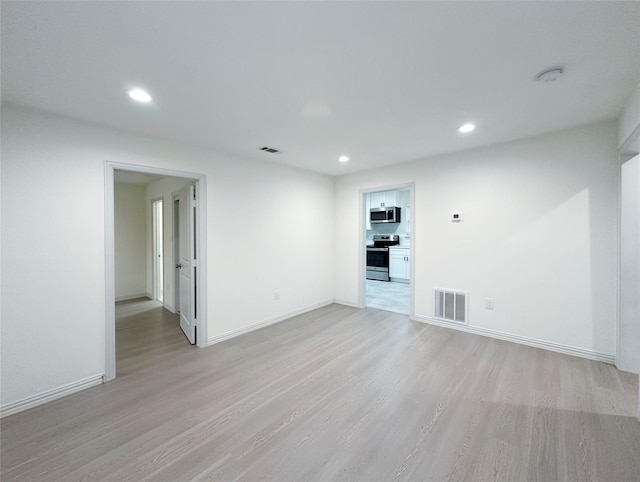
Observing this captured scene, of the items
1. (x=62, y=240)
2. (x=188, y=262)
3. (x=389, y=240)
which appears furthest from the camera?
(x=389, y=240)

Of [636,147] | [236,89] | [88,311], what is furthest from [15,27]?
[636,147]

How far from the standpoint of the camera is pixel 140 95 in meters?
2.09

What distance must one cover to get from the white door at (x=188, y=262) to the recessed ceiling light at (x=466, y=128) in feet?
10.2

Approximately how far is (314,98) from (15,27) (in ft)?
5.54

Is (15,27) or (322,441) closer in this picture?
(15,27)

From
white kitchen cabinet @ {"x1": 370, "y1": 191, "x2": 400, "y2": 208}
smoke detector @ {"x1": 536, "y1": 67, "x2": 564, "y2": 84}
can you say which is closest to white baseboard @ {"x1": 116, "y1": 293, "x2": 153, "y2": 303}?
white kitchen cabinet @ {"x1": 370, "y1": 191, "x2": 400, "y2": 208}

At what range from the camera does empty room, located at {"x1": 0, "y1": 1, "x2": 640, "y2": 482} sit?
154 cm

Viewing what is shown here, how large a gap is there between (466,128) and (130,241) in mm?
6414

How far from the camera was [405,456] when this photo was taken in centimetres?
169

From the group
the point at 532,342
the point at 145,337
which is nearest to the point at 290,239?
the point at 145,337

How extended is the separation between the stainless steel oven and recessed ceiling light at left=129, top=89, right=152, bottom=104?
6.43 m

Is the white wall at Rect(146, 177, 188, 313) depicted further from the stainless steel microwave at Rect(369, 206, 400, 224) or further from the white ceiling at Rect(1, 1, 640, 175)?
the stainless steel microwave at Rect(369, 206, 400, 224)

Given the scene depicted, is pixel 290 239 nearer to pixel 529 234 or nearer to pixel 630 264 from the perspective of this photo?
pixel 529 234

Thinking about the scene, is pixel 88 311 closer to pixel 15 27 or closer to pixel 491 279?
pixel 15 27
